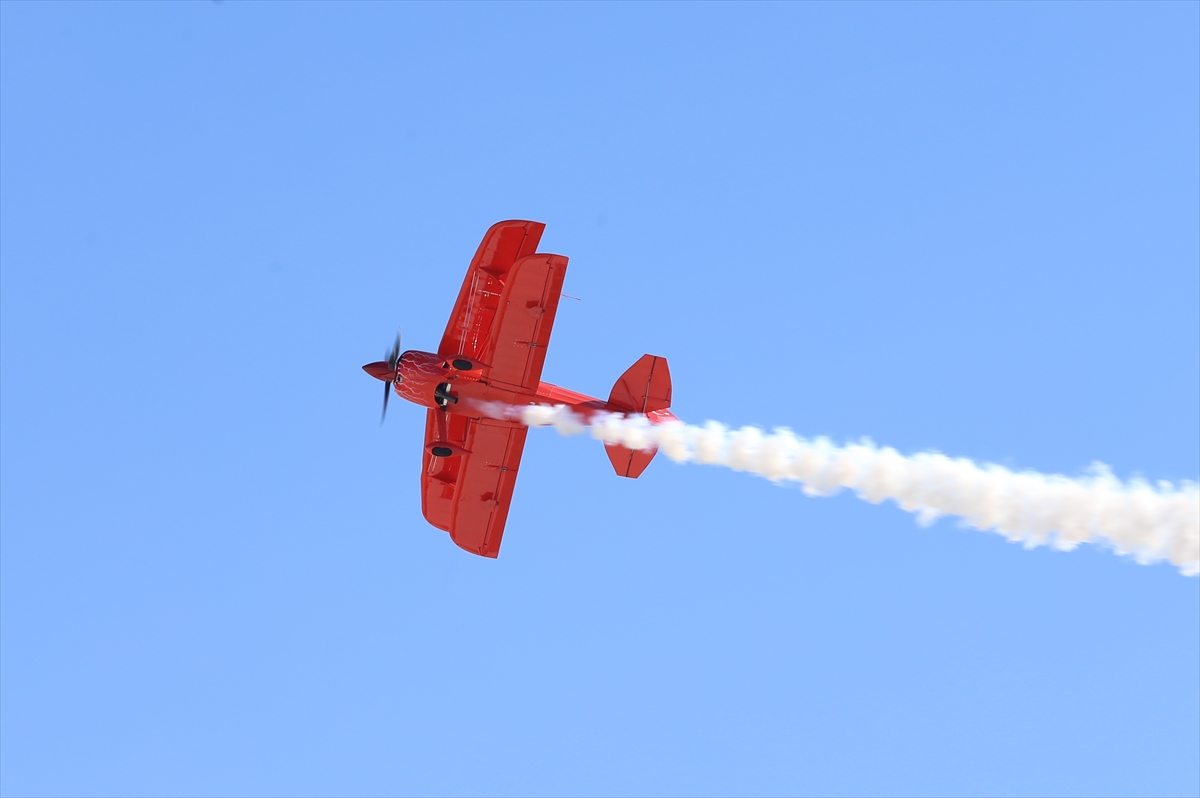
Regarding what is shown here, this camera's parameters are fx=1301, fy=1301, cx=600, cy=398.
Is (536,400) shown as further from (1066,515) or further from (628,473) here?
(1066,515)

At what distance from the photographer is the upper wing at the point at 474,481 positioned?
92.8 feet

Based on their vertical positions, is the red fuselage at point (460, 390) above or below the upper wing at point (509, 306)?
below

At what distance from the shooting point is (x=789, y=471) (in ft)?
89.5

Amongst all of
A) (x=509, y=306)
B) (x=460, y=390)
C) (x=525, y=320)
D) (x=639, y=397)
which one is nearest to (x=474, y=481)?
(x=460, y=390)

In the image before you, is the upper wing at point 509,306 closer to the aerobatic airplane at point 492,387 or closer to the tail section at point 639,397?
the aerobatic airplane at point 492,387

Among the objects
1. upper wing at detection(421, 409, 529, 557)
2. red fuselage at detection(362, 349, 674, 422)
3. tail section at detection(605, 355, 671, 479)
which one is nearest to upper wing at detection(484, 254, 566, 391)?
red fuselage at detection(362, 349, 674, 422)

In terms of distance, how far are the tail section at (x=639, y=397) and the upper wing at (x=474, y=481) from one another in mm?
2123

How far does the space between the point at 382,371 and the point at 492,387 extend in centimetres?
Answer: 251

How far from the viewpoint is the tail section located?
27859mm

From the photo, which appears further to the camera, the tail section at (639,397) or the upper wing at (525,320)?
the tail section at (639,397)

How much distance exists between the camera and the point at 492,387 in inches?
1072

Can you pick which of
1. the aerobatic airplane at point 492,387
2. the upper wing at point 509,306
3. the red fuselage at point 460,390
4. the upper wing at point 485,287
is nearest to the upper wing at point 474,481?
the aerobatic airplane at point 492,387

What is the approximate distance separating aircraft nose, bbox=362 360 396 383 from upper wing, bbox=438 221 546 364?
1.26m

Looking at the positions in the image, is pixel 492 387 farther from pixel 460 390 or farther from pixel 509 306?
pixel 509 306
